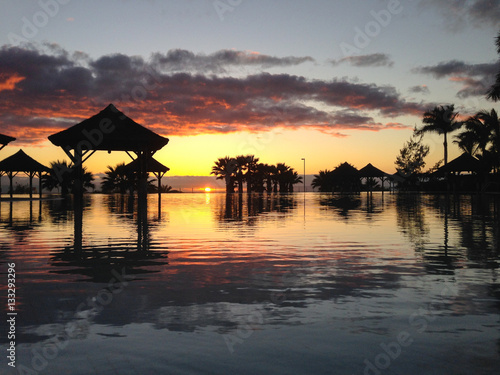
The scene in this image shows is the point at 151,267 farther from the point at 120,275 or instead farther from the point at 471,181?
the point at 471,181

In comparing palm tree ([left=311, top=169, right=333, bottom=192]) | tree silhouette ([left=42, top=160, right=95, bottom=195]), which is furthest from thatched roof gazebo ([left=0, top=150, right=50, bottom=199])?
palm tree ([left=311, top=169, right=333, bottom=192])

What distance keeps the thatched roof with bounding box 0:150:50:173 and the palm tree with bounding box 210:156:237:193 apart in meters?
43.7

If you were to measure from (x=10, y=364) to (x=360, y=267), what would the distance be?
5301 millimetres

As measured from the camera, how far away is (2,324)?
426cm

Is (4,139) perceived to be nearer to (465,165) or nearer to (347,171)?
(465,165)

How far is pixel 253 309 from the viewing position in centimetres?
482

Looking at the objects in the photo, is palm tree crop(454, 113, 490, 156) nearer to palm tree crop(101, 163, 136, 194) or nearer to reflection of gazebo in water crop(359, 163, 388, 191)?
reflection of gazebo in water crop(359, 163, 388, 191)

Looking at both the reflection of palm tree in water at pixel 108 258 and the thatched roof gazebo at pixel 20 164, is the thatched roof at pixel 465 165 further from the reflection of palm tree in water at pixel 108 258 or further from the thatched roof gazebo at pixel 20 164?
the reflection of palm tree in water at pixel 108 258

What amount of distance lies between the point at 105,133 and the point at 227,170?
56.7 metres

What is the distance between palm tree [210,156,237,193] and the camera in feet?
269

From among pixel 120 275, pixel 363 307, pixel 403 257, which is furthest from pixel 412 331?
pixel 403 257

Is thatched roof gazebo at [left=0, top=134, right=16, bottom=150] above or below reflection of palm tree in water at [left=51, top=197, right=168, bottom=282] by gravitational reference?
above

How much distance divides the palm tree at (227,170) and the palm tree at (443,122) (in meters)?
31.2

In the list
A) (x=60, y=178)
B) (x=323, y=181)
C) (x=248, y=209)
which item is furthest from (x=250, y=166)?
(x=248, y=209)
